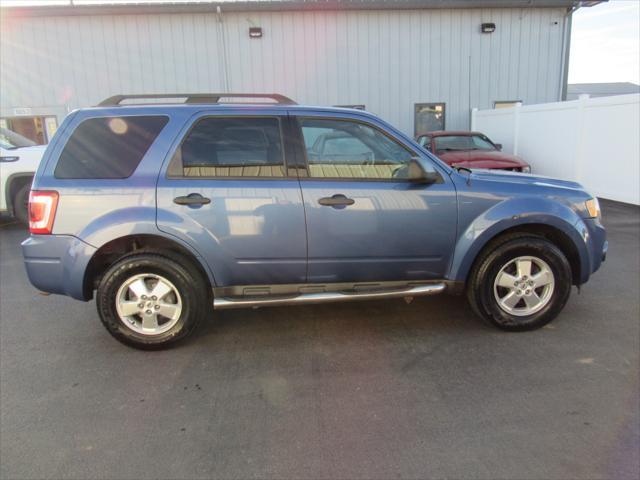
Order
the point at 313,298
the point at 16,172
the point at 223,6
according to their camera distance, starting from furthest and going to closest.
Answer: the point at 223,6 < the point at 16,172 < the point at 313,298

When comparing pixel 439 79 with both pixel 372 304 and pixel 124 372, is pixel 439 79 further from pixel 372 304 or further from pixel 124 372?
pixel 124 372

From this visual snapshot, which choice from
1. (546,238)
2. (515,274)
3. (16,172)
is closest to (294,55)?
(16,172)

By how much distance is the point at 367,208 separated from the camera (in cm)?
345

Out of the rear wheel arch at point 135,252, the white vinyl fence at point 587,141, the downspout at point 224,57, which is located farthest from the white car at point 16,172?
the white vinyl fence at point 587,141

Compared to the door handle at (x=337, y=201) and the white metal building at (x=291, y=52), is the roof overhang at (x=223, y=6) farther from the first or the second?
the door handle at (x=337, y=201)

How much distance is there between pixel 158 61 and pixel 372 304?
482 inches

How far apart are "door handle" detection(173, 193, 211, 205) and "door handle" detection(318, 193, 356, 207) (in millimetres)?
865

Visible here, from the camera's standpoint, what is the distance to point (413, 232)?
3533 millimetres

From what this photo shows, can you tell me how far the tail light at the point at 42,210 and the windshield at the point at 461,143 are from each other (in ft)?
26.6

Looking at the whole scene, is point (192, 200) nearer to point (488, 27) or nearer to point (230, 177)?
point (230, 177)

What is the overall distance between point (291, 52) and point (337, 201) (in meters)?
11.6

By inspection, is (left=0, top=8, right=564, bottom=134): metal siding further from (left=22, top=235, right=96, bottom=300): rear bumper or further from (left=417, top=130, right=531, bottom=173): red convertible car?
(left=22, top=235, right=96, bottom=300): rear bumper

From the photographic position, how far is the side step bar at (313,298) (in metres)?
3.47

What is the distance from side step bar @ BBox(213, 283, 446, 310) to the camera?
3475 millimetres
